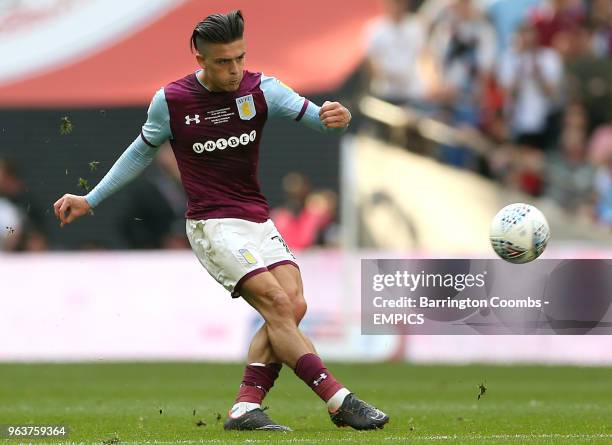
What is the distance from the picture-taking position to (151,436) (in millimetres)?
8930

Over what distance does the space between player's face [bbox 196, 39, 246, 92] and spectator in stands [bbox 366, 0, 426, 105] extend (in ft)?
36.0

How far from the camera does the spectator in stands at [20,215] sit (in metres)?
20.5

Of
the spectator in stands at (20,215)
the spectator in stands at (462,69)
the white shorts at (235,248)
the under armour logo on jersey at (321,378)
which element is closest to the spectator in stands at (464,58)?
the spectator in stands at (462,69)

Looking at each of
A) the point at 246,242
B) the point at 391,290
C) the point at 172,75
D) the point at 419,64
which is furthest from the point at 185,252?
the point at 246,242

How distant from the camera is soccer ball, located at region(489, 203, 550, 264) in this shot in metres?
9.57

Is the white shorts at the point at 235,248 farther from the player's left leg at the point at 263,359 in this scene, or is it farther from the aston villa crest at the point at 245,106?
the aston villa crest at the point at 245,106

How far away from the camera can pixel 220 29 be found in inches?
348

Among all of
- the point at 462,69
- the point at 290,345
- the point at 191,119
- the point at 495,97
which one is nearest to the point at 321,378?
the point at 290,345

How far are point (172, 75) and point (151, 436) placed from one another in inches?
431

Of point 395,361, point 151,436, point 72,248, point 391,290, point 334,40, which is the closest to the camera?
point 151,436

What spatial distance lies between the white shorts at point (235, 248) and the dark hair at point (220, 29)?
119cm

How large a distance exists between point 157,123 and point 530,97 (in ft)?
37.0

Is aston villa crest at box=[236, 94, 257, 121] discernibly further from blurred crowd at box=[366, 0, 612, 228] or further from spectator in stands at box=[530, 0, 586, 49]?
spectator in stands at box=[530, 0, 586, 49]

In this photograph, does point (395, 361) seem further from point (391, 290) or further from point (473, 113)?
point (391, 290)
